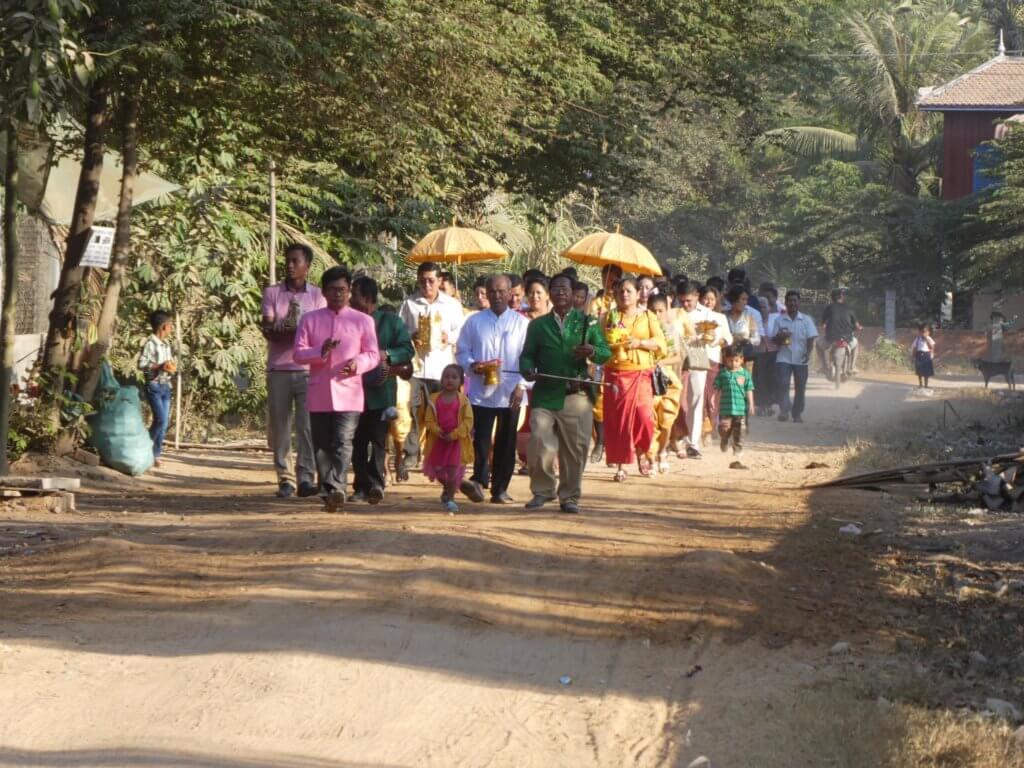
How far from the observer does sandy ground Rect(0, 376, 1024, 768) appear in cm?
609

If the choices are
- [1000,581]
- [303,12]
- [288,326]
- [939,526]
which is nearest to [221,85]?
[303,12]

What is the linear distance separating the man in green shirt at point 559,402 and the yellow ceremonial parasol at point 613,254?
2.98 meters

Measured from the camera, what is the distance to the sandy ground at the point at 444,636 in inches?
240

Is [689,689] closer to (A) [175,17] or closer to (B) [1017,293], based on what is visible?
(A) [175,17]

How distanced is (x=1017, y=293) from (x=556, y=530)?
35.9 meters

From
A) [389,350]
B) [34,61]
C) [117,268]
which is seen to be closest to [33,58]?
[34,61]

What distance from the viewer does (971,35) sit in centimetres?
5572

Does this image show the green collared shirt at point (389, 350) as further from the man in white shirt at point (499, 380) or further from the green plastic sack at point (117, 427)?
the green plastic sack at point (117, 427)

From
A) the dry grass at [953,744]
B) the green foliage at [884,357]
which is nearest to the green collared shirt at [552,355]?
the dry grass at [953,744]

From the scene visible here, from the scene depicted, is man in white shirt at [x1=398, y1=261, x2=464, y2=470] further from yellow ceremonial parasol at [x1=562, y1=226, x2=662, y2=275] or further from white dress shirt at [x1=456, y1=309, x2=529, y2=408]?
yellow ceremonial parasol at [x1=562, y1=226, x2=662, y2=275]

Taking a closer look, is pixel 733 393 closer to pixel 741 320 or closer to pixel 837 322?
pixel 741 320

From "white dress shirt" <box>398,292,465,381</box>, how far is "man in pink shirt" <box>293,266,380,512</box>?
88.8 inches

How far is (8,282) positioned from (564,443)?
4.29 m

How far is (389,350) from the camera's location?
1188 centimetres
